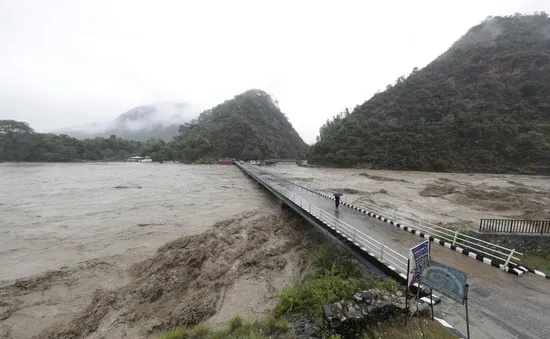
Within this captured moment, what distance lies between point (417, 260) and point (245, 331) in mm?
3905

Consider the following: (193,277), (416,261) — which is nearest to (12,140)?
(193,277)

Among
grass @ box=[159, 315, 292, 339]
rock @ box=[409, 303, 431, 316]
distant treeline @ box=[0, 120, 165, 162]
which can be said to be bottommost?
grass @ box=[159, 315, 292, 339]

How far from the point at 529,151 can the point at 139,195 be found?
67.8 meters

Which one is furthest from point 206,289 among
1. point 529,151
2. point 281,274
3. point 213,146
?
point 213,146

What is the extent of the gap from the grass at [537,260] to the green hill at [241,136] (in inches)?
3584

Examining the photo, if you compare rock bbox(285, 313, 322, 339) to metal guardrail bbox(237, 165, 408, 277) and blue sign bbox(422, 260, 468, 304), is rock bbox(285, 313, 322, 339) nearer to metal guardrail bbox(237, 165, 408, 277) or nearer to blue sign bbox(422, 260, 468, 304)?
blue sign bbox(422, 260, 468, 304)

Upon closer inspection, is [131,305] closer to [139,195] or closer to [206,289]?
[206,289]

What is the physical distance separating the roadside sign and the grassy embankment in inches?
38.6

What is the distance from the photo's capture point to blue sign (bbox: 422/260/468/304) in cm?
372

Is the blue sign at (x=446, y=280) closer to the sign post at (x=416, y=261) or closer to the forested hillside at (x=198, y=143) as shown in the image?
the sign post at (x=416, y=261)

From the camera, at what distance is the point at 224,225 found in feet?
47.8

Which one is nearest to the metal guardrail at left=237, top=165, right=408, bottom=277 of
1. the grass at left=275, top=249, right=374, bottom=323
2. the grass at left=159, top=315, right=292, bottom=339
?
the grass at left=275, top=249, right=374, bottom=323

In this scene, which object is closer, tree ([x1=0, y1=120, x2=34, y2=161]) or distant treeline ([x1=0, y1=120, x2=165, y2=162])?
tree ([x1=0, y1=120, x2=34, y2=161])

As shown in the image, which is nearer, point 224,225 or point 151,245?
point 151,245
